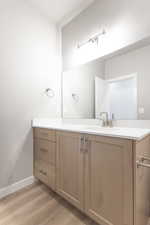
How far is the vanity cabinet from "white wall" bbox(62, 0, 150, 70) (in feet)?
4.02

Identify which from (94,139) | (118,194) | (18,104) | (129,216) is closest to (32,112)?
(18,104)

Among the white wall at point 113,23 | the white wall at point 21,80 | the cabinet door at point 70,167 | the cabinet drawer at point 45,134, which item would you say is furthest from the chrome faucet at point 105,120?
the white wall at point 21,80

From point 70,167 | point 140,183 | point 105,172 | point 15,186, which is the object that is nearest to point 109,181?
point 105,172

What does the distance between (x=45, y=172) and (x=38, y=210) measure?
0.41m

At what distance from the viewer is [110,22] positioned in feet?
5.30

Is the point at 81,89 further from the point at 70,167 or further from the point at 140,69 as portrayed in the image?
the point at 70,167

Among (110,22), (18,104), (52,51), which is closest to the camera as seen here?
(110,22)

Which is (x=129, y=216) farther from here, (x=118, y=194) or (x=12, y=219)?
(x=12, y=219)

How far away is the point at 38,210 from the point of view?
4.55 feet

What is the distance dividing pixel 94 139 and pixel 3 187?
1354mm

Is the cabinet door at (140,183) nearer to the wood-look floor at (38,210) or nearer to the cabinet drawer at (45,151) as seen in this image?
the wood-look floor at (38,210)

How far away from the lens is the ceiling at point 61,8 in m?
1.86

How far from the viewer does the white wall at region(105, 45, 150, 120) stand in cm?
137

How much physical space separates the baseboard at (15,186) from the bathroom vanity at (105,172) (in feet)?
1.61
